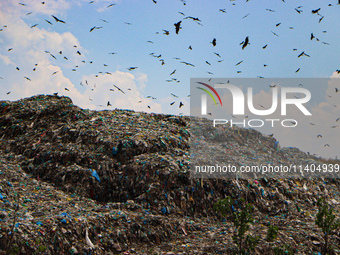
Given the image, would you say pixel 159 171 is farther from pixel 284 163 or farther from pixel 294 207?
pixel 284 163

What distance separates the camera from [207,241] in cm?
622

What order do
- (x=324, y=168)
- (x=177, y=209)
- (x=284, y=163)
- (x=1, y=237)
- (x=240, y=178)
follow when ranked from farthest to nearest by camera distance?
(x=324, y=168)
(x=284, y=163)
(x=240, y=178)
(x=177, y=209)
(x=1, y=237)

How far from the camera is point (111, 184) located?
8.45 metres

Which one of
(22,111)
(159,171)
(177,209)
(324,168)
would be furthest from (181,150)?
(22,111)

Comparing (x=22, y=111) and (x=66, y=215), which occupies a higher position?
(x=22, y=111)

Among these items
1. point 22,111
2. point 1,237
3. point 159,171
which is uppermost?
point 22,111

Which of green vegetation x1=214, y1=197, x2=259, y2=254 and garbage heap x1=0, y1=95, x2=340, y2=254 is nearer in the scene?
green vegetation x1=214, y1=197, x2=259, y2=254

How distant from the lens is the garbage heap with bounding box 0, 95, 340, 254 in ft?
19.4

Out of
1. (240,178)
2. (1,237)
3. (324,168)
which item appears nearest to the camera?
(1,237)

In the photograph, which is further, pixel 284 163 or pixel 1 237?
pixel 284 163

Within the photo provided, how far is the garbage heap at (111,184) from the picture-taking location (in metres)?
5.90

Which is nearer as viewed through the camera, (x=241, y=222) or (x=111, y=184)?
(x=241, y=222)

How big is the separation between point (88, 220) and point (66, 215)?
479 mm

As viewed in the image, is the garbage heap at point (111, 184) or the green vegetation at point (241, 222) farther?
the garbage heap at point (111, 184)
